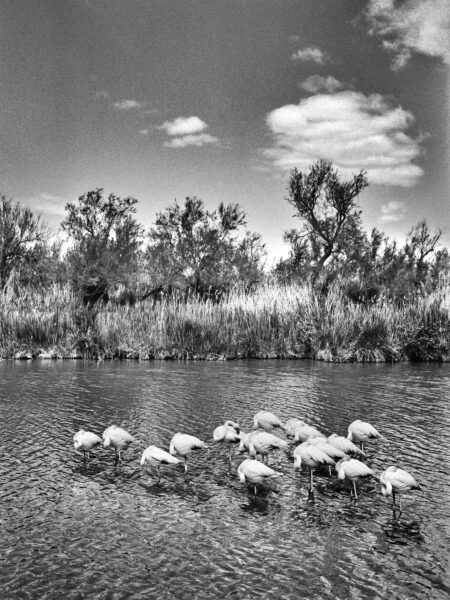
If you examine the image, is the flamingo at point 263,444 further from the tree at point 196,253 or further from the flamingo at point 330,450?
the tree at point 196,253

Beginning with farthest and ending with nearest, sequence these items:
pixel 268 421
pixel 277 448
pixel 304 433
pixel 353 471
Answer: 1. pixel 268 421
2. pixel 304 433
3. pixel 277 448
4. pixel 353 471

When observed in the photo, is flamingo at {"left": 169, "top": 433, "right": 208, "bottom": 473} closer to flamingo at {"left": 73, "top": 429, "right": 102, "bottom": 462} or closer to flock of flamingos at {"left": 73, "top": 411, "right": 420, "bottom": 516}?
flock of flamingos at {"left": 73, "top": 411, "right": 420, "bottom": 516}

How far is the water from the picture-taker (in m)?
3.19

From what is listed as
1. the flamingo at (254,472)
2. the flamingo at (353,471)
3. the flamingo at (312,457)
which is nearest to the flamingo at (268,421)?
the flamingo at (312,457)

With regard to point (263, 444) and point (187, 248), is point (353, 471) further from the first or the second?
point (187, 248)

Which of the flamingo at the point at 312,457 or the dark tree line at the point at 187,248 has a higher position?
the dark tree line at the point at 187,248

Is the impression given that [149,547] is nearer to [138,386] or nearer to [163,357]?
[138,386]

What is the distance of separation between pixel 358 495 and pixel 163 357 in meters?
11.5

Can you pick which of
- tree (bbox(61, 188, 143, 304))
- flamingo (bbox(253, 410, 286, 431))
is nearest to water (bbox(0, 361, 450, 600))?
flamingo (bbox(253, 410, 286, 431))

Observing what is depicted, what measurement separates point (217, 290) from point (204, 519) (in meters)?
19.9

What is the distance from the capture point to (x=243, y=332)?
16281mm

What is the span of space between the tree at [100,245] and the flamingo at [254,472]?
17.1 metres

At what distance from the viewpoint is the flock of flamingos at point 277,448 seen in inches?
175

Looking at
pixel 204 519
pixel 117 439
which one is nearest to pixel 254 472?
pixel 204 519
